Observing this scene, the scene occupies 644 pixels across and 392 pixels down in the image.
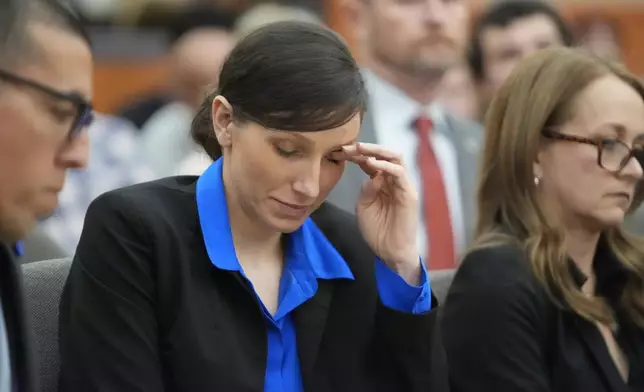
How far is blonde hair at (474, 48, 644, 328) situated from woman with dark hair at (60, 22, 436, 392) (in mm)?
306

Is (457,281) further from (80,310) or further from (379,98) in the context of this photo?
(379,98)

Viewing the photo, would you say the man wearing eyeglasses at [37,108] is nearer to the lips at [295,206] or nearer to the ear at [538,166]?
the lips at [295,206]

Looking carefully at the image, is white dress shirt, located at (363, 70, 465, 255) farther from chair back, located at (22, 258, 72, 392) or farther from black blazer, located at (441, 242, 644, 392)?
chair back, located at (22, 258, 72, 392)

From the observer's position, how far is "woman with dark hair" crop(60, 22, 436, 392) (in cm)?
153

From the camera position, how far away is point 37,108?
123 centimetres

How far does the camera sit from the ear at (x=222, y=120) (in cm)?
162

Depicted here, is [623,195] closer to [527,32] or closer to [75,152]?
[75,152]

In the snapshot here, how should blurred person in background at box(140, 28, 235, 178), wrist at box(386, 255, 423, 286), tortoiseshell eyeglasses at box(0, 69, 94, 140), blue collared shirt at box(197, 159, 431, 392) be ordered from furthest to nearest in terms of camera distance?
blurred person in background at box(140, 28, 235, 178) < wrist at box(386, 255, 423, 286) < blue collared shirt at box(197, 159, 431, 392) < tortoiseshell eyeglasses at box(0, 69, 94, 140)

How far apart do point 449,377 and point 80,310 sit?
0.71 m

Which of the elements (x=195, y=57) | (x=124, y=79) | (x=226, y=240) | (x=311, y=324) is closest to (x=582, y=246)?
(x=311, y=324)

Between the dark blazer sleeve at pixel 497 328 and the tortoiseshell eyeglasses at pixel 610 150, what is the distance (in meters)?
0.24

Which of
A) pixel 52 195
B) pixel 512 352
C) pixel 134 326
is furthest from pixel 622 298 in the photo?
pixel 52 195

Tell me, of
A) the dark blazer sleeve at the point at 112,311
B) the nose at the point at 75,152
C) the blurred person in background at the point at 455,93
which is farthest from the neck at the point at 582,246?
the blurred person in background at the point at 455,93

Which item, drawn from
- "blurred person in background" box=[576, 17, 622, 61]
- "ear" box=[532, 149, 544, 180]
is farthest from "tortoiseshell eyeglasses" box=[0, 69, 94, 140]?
"blurred person in background" box=[576, 17, 622, 61]
